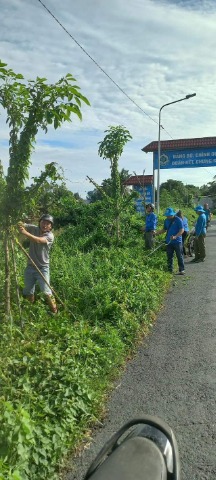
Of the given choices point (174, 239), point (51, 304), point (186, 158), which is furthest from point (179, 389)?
point (186, 158)

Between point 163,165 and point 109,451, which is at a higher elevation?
point 163,165

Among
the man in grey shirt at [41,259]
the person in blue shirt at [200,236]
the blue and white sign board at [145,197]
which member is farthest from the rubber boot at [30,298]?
the blue and white sign board at [145,197]

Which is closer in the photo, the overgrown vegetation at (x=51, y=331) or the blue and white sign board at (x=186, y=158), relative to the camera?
the overgrown vegetation at (x=51, y=331)

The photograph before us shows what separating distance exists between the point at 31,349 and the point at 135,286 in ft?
11.1

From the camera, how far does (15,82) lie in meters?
4.77

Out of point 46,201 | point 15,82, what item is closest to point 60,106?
point 15,82

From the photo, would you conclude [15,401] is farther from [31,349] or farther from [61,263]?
[61,263]

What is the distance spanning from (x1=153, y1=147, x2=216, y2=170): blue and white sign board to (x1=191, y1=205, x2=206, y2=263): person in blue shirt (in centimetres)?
1105

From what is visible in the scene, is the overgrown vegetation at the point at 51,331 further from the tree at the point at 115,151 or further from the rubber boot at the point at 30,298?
the tree at the point at 115,151

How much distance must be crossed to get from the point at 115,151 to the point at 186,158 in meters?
12.9

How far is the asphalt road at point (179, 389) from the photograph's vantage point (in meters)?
3.47

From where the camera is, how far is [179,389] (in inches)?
180

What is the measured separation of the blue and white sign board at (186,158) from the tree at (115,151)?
39.1 ft

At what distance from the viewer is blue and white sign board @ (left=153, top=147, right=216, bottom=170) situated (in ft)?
77.3
